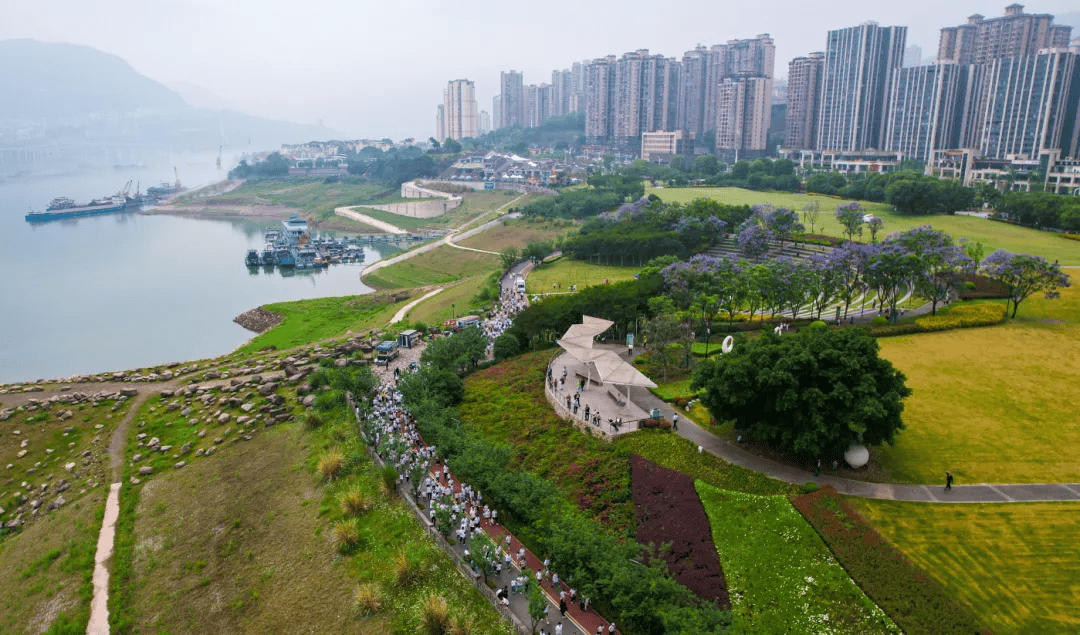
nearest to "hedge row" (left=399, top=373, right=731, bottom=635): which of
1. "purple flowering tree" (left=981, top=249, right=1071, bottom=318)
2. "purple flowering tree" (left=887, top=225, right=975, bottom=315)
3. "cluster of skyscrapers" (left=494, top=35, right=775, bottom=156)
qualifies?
"purple flowering tree" (left=887, top=225, right=975, bottom=315)

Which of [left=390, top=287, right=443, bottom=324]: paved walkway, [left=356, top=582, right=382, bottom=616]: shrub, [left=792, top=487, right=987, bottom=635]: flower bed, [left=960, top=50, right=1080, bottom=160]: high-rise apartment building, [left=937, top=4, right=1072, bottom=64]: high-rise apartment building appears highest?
[left=937, top=4, right=1072, bottom=64]: high-rise apartment building

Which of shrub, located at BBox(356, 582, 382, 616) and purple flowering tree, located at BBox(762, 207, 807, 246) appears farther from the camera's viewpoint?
purple flowering tree, located at BBox(762, 207, 807, 246)

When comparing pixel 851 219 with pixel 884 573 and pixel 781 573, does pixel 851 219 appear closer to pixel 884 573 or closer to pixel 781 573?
pixel 884 573

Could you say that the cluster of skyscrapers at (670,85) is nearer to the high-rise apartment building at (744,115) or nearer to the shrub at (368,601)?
the high-rise apartment building at (744,115)

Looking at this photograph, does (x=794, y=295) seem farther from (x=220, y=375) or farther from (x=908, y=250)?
(x=220, y=375)

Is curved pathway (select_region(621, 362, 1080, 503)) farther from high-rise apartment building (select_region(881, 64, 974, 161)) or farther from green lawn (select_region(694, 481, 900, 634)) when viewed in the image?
high-rise apartment building (select_region(881, 64, 974, 161))

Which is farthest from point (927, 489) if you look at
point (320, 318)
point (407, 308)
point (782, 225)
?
point (320, 318)

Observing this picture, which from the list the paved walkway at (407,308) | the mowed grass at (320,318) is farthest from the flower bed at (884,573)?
the mowed grass at (320,318)
